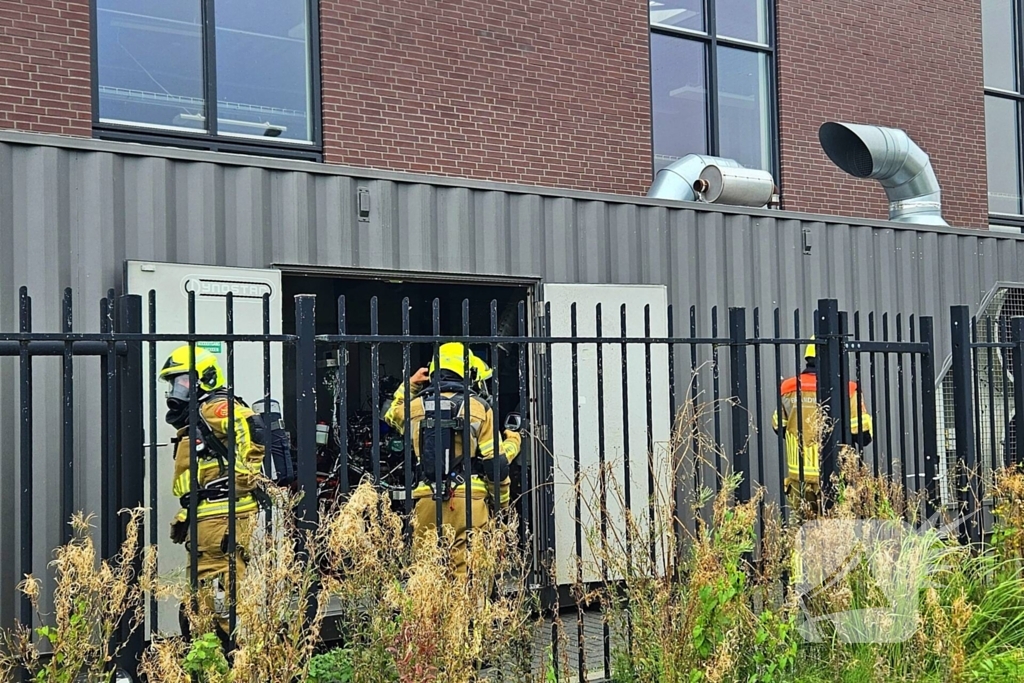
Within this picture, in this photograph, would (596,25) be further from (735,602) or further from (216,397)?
(735,602)

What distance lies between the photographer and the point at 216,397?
5922mm

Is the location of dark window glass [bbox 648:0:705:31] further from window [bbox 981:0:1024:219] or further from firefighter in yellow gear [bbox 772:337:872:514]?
window [bbox 981:0:1024:219]

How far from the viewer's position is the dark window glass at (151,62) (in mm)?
8289

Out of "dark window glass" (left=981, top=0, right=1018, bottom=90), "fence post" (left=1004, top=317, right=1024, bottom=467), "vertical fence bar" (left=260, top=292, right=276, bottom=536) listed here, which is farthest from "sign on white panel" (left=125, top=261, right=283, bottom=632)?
"dark window glass" (left=981, top=0, right=1018, bottom=90)

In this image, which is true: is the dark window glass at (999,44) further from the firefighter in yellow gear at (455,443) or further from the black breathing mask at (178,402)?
the black breathing mask at (178,402)

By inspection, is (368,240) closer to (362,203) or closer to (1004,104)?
(362,203)

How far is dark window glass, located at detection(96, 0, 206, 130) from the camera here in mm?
8289

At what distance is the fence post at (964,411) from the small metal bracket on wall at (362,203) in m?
3.82

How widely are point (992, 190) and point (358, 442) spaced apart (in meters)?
9.15

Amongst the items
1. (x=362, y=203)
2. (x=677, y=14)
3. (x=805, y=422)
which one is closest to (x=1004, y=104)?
(x=677, y=14)

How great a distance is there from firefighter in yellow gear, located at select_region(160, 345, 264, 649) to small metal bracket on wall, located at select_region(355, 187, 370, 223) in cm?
163

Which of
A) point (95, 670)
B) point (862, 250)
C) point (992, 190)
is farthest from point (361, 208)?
point (992, 190)

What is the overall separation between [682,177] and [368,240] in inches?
164

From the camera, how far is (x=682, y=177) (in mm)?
10469
